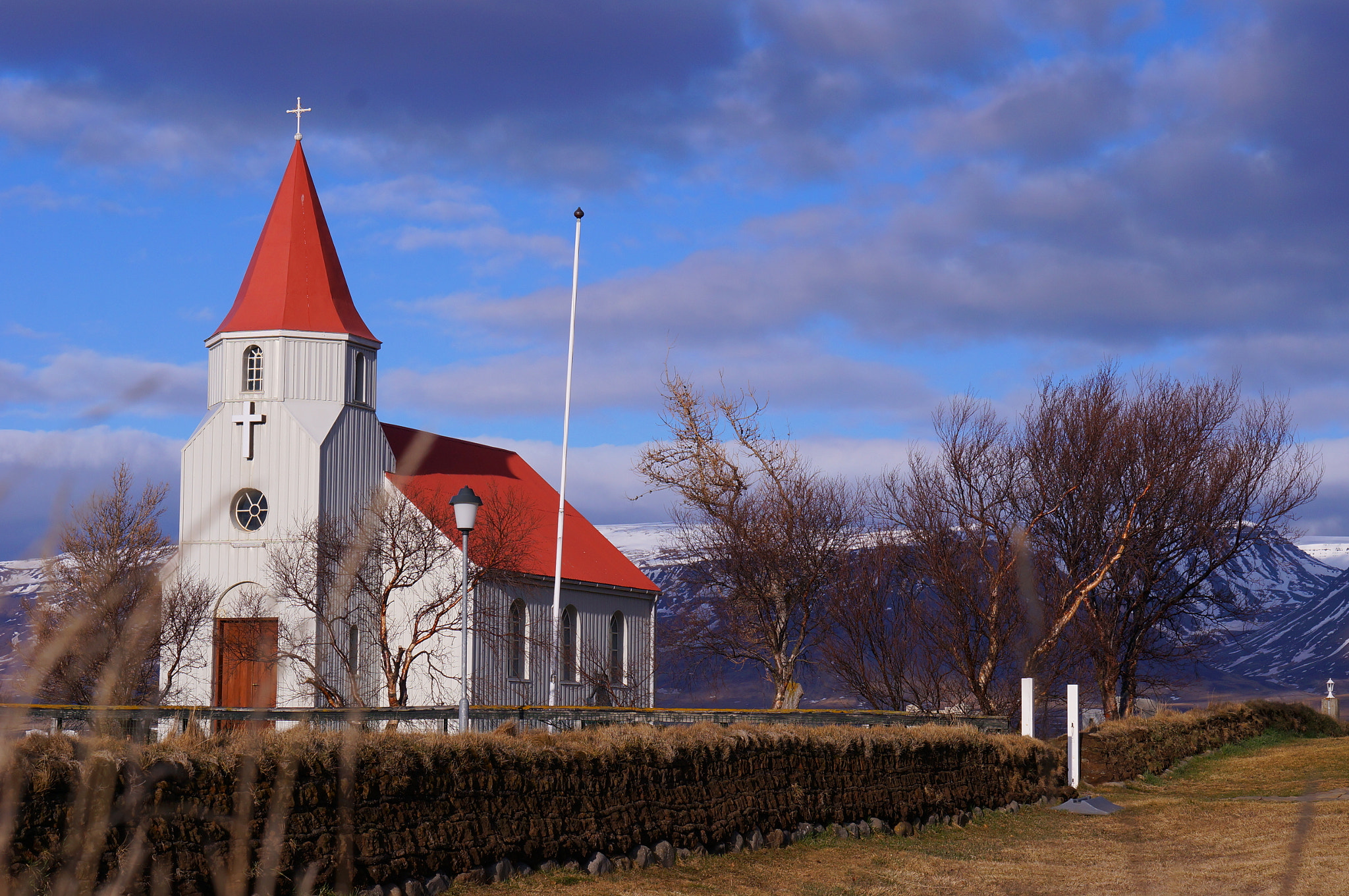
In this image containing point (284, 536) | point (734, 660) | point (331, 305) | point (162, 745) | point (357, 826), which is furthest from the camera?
point (734, 660)

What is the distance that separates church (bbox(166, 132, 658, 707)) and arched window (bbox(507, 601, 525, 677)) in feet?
0.18

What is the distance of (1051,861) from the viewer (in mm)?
16734

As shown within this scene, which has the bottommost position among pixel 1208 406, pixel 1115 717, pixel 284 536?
pixel 1115 717

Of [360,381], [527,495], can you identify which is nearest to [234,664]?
[360,381]

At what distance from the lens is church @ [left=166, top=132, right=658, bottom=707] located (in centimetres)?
3128

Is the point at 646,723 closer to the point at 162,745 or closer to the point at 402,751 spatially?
the point at 402,751

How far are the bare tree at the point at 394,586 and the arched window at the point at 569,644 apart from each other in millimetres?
3423

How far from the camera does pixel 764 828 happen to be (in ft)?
52.6

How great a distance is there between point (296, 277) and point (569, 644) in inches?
517

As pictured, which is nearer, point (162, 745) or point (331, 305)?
point (162, 745)

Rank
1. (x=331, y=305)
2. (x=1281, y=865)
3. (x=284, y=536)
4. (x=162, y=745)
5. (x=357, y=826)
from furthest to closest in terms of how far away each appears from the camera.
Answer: (x=331, y=305) < (x=284, y=536) < (x=1281, y=865) < (x=357, y=826) < (x=162, y=745)

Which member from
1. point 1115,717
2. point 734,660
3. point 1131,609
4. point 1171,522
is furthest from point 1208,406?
point 734,660

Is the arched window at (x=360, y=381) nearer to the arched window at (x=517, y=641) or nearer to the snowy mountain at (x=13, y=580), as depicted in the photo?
the arched window at (x=517, y=641)

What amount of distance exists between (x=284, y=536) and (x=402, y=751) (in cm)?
2189
